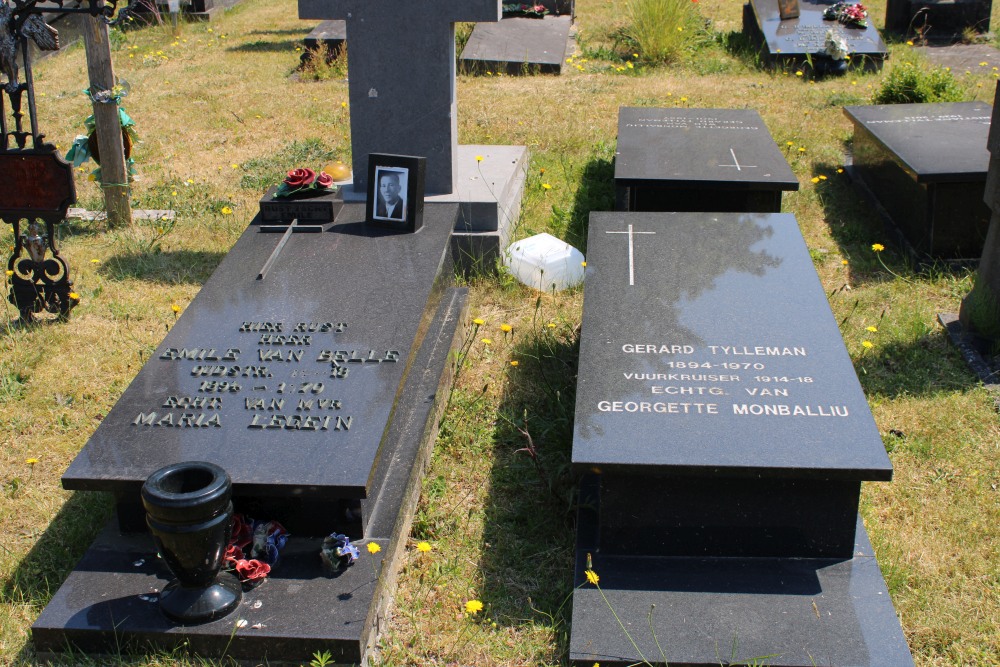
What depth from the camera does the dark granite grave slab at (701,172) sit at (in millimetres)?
5816

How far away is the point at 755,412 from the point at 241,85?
8.42 m

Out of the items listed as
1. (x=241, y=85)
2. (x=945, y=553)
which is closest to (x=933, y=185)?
(x=945, y=553)

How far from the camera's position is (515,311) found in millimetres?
5477

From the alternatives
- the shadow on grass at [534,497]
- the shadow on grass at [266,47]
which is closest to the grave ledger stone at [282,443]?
the shadow on grass at [534,497]

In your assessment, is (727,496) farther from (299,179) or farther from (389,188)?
(299,179)

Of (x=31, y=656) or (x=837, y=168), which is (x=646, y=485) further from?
(x=837, y=168)

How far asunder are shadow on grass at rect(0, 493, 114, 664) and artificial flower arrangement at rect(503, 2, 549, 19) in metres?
9.66

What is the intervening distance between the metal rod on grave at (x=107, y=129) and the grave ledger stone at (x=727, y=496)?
13.0 feet

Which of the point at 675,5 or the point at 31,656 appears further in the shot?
the point at 675,5

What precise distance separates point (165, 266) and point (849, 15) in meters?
7.72

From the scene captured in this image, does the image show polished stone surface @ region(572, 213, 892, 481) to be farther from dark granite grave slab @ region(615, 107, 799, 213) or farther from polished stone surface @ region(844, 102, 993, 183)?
polished stone surface @ region(844, 102, 993, 183)

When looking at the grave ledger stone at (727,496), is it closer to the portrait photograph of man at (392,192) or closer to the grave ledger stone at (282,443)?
the grave ledger stone at (282,443)

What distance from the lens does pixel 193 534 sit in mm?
2861

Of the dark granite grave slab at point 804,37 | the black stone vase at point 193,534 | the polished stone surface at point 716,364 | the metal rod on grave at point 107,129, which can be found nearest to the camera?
the black stone vase at point 193,534
